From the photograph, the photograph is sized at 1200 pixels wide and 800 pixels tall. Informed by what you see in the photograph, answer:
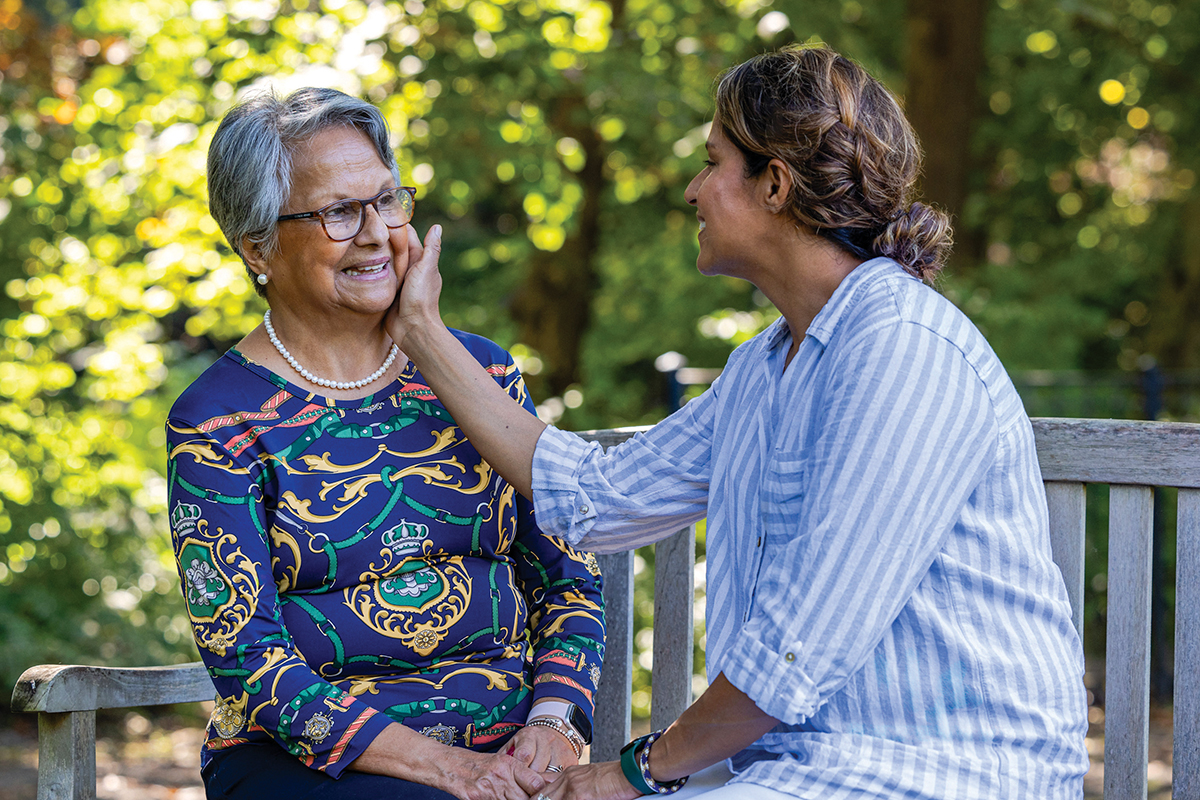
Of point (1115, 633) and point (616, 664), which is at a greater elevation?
point (1115, 633)

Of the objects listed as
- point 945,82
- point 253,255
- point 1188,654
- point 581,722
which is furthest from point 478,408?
point 945,82

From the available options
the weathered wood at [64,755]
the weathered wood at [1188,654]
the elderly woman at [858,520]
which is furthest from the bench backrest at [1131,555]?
the weathered wood at [64,755]

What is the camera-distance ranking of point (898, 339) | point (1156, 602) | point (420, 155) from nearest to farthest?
point (898, 339)
point (420, 155)
point (1156, 602)

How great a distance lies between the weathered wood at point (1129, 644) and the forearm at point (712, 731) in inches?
30.3

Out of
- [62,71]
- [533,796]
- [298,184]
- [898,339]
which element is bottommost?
[533,796]

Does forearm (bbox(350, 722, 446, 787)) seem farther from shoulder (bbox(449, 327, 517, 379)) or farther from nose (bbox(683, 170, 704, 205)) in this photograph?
nose (bbox(683, 170, 704, 205))

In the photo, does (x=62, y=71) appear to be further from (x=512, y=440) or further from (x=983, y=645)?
Result: (x=983, y=645)

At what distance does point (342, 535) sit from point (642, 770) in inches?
27.0

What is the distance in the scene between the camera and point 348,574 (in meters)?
2.04

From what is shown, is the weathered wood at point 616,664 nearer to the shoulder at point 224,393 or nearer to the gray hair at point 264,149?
the shoulder at point 224,393

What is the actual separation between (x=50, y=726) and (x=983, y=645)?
172 cm

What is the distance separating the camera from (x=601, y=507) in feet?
6.84

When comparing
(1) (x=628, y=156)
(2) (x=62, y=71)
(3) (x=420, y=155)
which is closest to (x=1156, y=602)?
(1) (x=628, y=156)

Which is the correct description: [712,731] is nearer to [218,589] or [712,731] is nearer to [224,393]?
[218,589]
